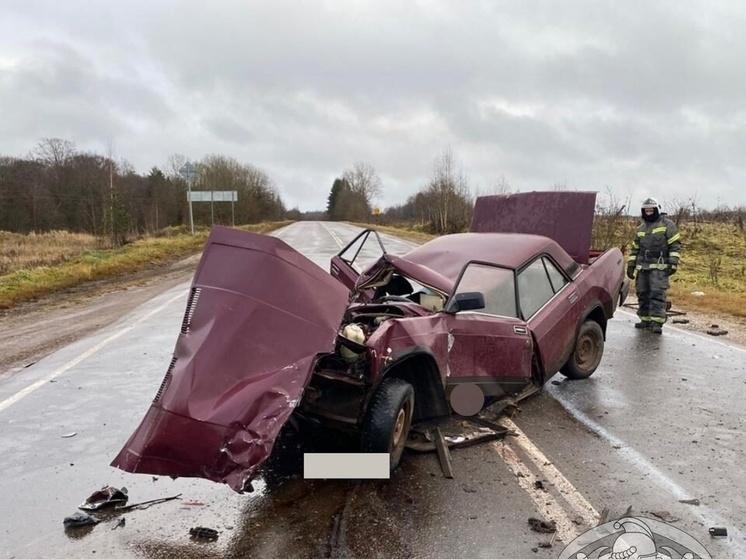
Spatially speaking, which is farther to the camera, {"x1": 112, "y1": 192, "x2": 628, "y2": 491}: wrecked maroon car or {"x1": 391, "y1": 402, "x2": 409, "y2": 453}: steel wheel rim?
{"x1": 391, "y1": 402, "x2": 409, "y2": 453}: steel wheel rim

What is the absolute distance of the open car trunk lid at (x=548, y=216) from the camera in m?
6.73

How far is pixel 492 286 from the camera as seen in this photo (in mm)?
4625

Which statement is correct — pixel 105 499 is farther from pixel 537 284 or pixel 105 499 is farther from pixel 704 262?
pixel 704 262

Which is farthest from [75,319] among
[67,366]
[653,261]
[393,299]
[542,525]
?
[653,261]

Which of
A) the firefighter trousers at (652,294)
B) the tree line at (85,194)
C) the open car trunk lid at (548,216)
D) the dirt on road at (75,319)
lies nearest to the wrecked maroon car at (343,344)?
the open car trunk lid at (548,216)

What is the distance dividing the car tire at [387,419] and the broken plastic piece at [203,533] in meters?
0.96

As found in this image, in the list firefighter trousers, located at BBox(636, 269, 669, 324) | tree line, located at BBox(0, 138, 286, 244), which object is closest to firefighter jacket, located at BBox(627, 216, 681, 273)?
firefighter trousers, located at BBox(636, 269, 669, 324)

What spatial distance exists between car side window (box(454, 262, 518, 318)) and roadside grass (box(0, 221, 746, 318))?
7223 millimetres

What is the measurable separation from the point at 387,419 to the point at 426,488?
520 millimetres

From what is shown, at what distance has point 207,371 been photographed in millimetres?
2895

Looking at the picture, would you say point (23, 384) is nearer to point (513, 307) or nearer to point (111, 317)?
point (111, 317)

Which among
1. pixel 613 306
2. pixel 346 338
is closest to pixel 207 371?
pixel 346 338

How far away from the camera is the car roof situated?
4.70 metres

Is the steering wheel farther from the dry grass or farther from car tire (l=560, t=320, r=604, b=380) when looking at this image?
the dry grass
